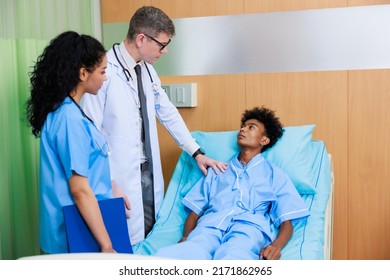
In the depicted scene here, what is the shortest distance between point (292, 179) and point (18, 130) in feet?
4.30

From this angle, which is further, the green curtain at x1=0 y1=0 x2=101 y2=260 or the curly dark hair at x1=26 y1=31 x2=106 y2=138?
the green curtain at x1=0 y1=0 x2=101 y2=260

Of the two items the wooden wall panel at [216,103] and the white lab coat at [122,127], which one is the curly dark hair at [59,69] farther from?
the wooden wall panel at [216,103]

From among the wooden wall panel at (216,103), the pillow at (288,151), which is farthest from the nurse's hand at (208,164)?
the wooden wall panel at (216,103)

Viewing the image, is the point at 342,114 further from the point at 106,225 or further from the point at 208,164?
the point at 106,225

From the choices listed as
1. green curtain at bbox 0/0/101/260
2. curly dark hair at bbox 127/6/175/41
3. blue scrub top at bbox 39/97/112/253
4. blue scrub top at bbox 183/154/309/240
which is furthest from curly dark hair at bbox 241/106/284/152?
green curtain at bbox 0/0/101/260

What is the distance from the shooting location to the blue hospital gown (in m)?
1.89

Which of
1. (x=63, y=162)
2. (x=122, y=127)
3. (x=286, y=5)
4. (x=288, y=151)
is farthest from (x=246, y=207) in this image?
(x=286, y=5)

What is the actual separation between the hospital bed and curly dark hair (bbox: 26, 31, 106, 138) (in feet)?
2.53

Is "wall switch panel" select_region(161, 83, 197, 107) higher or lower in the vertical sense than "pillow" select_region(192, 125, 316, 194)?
higher

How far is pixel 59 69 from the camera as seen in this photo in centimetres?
161

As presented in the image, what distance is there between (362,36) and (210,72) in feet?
2.90

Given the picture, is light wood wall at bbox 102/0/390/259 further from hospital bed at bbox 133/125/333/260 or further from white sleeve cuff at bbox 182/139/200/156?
white sleeve cuff at bbox 182/139/200/156

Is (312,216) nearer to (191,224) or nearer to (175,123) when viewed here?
(191,224)

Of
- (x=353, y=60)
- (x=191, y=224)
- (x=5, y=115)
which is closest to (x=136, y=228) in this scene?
(x=191, y=224)
